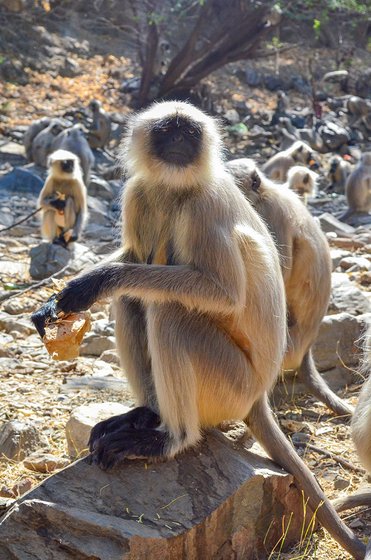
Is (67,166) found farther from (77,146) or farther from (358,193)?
(358,193)

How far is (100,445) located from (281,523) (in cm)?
73

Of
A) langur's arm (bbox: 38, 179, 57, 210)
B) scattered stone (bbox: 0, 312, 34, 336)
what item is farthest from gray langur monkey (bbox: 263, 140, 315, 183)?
scattered stone (bbox: 0, 312, 34, 336)

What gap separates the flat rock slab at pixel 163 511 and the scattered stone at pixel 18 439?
81 centimetres

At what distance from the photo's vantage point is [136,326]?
3.07 metres

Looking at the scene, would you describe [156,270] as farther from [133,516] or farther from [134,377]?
[133,516]

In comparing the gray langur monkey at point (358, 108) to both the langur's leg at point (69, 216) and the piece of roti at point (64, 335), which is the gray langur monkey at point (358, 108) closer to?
the langur's leg at point (69, 216)

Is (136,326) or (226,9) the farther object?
(226,9)

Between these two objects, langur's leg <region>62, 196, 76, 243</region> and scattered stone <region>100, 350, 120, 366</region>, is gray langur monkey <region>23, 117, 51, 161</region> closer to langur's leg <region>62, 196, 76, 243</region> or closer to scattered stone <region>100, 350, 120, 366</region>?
langur's leg <region>62, 196, 76, 243</region>

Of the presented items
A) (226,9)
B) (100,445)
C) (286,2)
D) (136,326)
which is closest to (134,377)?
(136,326)

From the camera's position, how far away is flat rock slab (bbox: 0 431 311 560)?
2447 mm

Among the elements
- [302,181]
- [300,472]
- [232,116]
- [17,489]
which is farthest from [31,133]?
[300,472]

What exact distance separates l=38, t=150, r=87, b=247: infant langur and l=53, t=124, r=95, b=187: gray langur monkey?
2399 millimetres

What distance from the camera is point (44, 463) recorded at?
3.30 m

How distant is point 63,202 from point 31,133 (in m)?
5.04
